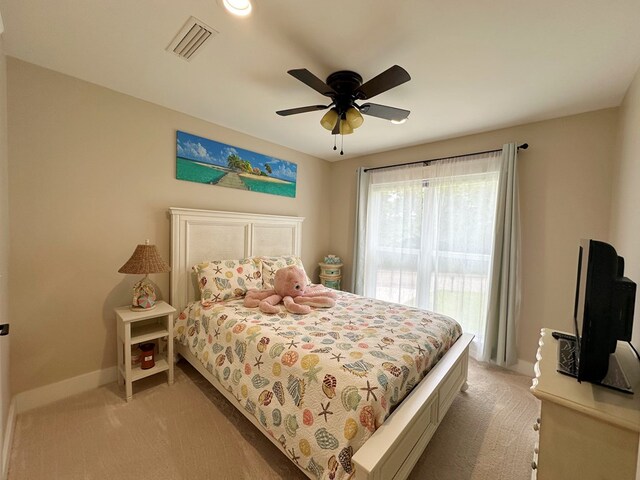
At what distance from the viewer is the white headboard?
2.45m

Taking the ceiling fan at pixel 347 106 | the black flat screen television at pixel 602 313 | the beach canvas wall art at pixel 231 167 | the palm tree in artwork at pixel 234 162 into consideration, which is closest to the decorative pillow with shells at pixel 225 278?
the beach canvas wall art at pixel 231 167

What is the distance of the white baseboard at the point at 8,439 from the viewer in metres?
1.32

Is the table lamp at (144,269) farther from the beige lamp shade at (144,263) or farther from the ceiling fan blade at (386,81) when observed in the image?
the ceiling fan blade at (386,81)

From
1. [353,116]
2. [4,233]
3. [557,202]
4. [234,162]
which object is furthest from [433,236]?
[4,233]

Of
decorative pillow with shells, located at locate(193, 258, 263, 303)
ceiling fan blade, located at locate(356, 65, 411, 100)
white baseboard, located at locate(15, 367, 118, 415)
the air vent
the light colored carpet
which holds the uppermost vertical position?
the air vent

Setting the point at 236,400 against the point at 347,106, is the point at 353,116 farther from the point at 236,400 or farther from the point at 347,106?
the point at 236,400

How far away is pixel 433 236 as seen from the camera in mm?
3129

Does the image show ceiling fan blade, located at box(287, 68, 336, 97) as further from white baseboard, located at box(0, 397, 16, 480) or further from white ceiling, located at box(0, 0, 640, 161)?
white baseboard, located at box(0, 397, 16, 480)

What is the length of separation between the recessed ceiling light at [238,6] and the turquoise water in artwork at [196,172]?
1.59 metres

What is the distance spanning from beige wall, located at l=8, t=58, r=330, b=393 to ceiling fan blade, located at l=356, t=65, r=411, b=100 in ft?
6.23

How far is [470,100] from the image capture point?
2160mm

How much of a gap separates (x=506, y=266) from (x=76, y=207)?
387 centimetres

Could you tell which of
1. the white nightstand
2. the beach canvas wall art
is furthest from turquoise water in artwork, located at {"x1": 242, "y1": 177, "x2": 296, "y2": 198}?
the white nightstand

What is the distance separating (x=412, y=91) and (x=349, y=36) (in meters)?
0.81
